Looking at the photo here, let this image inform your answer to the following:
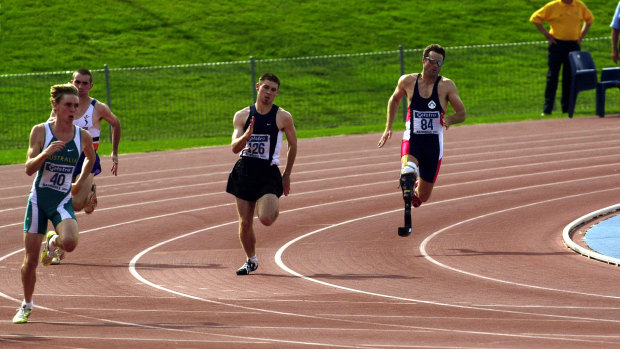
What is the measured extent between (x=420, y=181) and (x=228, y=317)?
510cm

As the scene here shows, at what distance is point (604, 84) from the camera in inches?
992

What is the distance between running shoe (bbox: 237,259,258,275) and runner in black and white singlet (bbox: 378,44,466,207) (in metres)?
2.20

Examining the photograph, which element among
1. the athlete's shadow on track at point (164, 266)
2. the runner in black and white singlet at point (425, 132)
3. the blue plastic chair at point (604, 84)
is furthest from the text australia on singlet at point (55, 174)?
the blue plastic chair at point (604, 84)

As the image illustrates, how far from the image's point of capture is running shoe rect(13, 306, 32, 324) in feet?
30.0

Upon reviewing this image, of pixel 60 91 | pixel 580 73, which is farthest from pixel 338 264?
pixel 580 73

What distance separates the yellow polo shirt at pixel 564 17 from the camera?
25.4m

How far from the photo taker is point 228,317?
9203mm

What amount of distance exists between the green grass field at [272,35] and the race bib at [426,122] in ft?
50.3

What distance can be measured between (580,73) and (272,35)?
1602 cm

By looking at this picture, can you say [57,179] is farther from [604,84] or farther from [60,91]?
[604,84]

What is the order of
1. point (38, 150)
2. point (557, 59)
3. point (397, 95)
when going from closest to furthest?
point (38, 150)
point (397, 95)
point (557, 59)

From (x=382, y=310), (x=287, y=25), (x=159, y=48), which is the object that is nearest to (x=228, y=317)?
(x=382, y=310)

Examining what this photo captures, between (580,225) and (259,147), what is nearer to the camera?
(259,147)

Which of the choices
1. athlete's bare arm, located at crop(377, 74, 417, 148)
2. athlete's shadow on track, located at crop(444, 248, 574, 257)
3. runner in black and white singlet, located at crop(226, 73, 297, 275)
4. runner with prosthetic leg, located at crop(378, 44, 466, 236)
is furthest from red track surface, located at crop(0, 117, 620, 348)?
athlete's bare arm, located at crop(377, 74, 417, 148)
